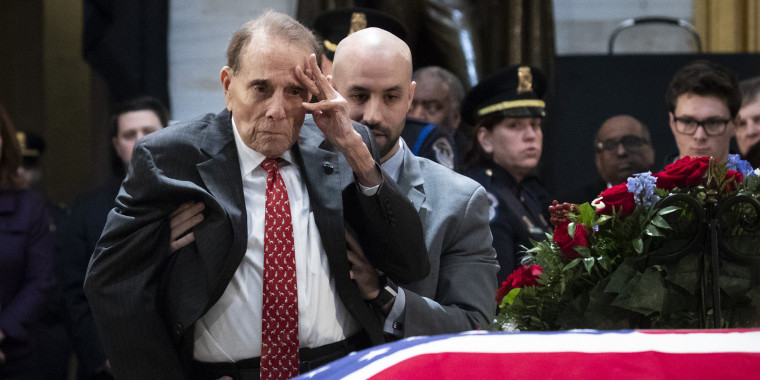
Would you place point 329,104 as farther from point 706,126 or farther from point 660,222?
point 706,126

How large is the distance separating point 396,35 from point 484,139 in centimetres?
59

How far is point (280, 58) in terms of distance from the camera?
2117mm

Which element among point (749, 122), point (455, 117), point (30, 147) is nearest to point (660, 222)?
point (749, 122)

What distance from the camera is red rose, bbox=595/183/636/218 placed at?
6.65 ft

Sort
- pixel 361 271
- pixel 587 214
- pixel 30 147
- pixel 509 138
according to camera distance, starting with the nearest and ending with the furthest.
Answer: pixel 587 214 < pixel 361 271 < pixel 509 138 < pixel 30 147

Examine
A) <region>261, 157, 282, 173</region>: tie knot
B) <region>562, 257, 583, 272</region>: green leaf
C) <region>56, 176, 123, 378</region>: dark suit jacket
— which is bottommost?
<region>56, 176, 123, 378</region>: dark suit jacket

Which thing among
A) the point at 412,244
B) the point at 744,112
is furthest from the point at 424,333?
the point at 744,112

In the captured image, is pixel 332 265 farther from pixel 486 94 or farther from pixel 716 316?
pixel 486 94

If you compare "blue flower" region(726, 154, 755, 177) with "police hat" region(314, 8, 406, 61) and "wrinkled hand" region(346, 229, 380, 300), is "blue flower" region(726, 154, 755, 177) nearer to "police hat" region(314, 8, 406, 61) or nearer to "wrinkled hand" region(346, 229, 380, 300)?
"wrinkled hand" region(346, 229, 380, 300)

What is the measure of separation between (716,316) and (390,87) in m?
1.02

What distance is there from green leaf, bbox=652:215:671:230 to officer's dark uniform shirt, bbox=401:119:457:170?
58.0 inches

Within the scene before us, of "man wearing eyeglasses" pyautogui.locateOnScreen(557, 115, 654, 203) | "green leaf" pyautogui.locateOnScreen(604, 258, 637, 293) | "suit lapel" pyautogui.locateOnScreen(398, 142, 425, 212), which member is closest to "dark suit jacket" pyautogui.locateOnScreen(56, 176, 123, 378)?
"man wearing eyeglasses" pyautogui.locateOnScreen(557, 115, 654, 203)

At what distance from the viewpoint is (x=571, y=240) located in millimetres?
2035

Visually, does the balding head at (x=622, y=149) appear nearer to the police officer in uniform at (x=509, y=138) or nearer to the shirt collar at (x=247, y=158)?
the police officer in uniform at (x=509, y=138)
